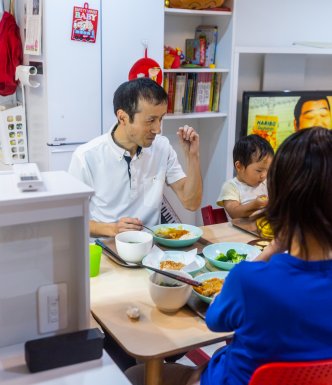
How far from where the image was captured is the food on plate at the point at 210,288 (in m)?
1.51

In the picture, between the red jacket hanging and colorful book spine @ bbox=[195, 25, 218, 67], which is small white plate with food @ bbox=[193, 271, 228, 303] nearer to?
the red jacket hanging

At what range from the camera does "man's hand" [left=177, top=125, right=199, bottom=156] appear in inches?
93.5

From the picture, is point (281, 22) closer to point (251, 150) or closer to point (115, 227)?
point (251, 150)

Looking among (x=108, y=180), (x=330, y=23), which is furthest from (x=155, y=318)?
(x=330, y=23)

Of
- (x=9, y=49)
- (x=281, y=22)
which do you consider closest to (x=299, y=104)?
(x=281, y=22)

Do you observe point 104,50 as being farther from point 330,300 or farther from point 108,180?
point 330,300

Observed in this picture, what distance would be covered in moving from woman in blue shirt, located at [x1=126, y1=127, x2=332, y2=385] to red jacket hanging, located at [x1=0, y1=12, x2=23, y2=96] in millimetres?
2403

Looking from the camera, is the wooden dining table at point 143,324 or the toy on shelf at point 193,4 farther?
the toy on shelf at point 193,4

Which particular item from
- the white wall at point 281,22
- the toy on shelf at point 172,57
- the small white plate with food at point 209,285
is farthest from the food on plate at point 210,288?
the white wall at point 281,22

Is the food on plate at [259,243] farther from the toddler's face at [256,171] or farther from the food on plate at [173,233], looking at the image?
the toddler's face at [256,171]

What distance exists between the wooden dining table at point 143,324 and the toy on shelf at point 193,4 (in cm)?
227

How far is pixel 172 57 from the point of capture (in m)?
3.51

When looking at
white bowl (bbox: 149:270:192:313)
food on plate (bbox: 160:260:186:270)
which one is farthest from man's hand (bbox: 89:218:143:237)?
white bowl (bbox: 149:270:192:313)

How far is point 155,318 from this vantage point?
1.43 m
